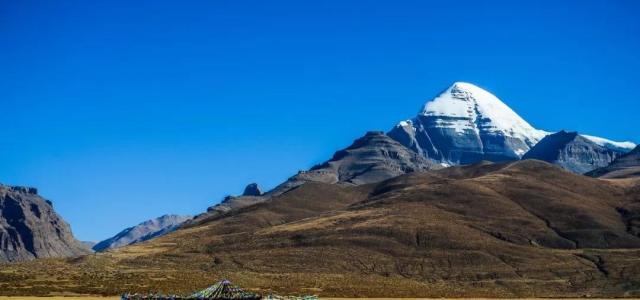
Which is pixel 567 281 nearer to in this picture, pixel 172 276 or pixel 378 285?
pixel 378 285

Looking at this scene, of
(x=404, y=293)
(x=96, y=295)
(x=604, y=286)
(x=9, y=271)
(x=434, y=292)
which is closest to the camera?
(x=96, y=295)

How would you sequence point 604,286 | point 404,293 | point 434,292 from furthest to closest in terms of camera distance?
point 604,286, point 434,292, point 404,293

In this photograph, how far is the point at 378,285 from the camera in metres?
165

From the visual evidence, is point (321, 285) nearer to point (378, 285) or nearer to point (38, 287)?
point (378, 285)

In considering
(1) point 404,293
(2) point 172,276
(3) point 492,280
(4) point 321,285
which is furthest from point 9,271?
(3) point 492,280

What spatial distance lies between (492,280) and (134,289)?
95800 mm

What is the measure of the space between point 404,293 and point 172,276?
154 ft

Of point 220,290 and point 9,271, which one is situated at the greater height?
point 9,271

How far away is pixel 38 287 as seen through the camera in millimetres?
136500

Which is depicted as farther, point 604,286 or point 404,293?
point 604,286

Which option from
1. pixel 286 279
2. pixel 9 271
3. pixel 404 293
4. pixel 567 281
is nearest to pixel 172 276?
pixel 286 279

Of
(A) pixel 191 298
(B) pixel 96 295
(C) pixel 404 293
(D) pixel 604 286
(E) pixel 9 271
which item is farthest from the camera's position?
(D) pixel 604 286

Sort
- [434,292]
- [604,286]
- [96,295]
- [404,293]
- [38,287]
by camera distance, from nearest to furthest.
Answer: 1. [96,295]
2. [38,287]
3. [404,293]
4. [434,292]
5. [604,286]

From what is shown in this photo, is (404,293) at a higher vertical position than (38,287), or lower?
lower
